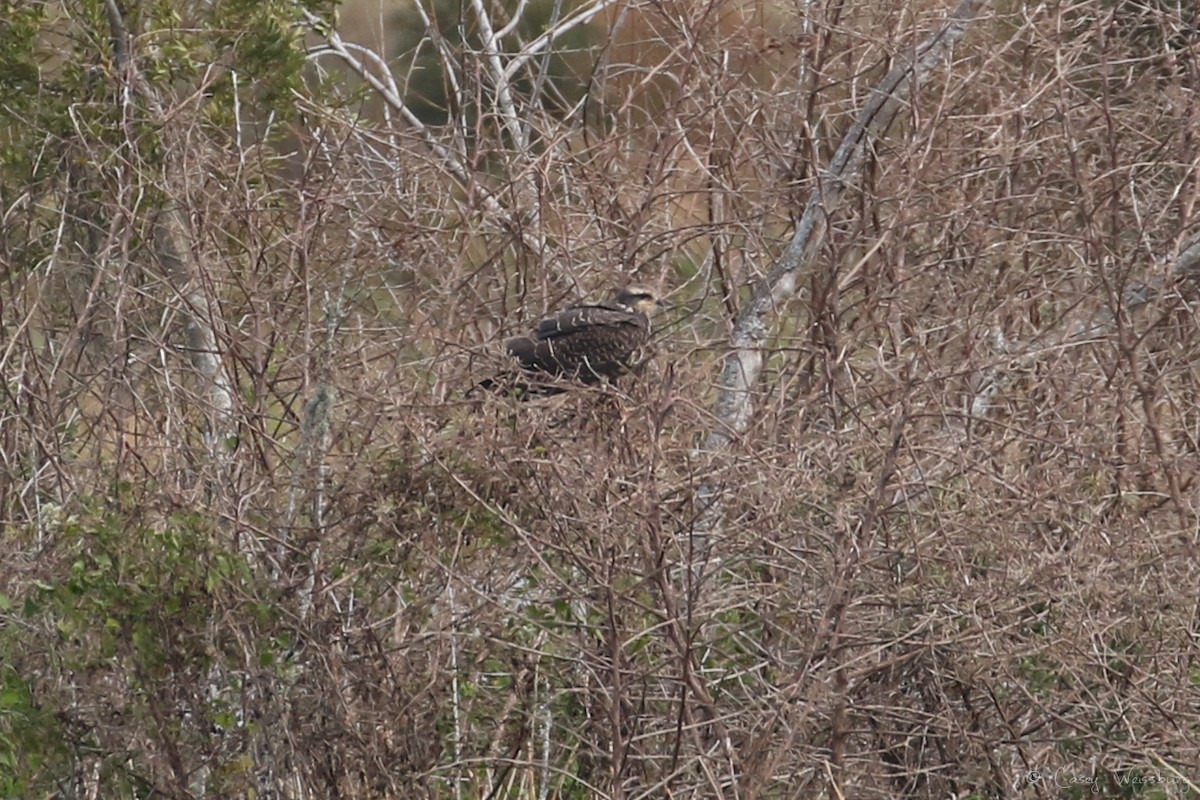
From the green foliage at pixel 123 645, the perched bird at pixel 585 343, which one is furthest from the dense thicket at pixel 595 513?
the perched bird at pixel 585 343

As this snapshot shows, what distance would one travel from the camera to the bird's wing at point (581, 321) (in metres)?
6.24

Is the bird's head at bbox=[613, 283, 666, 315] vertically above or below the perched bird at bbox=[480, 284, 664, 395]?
below

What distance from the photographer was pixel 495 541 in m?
5.59

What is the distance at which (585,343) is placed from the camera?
6180 mm

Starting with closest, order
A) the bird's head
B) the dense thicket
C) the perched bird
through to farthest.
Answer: the dense thicket
the perched bird
the bird's head

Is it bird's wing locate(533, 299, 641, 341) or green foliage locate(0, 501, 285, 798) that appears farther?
bird's wing locate(533, 299, 641, 341)

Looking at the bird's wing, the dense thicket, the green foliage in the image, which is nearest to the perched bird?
the bird's wing

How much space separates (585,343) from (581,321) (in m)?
0.11

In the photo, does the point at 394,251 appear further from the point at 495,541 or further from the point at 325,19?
the point at 325,19

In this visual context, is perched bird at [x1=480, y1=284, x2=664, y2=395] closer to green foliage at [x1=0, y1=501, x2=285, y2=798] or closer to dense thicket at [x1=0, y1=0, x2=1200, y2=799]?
dense thicket at [x1=0, y1=0, x2=1200, y2=799]

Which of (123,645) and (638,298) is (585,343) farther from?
(123,645)

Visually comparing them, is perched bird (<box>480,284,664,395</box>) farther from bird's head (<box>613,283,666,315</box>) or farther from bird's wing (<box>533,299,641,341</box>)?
bird's head (<box>613,283,666,315</box>)

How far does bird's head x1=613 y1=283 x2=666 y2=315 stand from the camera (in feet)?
21.8

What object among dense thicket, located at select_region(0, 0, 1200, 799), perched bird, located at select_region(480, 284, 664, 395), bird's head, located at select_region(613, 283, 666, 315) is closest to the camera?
dense thicket, located at select_region(0, 0, 1200, 799)
